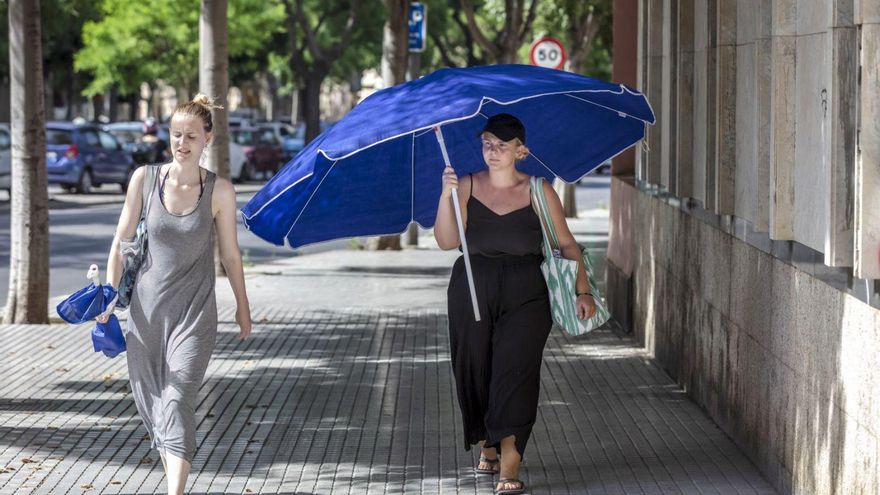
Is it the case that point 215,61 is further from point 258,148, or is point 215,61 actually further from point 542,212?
point 258,148

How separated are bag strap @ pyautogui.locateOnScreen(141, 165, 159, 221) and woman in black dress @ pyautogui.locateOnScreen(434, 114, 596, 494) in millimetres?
1333

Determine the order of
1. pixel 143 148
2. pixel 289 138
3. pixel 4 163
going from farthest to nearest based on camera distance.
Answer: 1. pixel 289 138
2. pixel 143 148
3. pixel 4 163

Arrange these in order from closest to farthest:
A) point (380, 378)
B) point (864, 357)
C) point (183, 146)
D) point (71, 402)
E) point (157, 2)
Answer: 1. point (864, 357)
2. point (183, 146)
3. point (71, 402)
4. point (380, 378)
5. point (157, 2)

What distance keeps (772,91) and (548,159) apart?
1580 mm

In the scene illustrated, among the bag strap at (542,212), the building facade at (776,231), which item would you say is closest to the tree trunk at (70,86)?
the building facade at (776,231)

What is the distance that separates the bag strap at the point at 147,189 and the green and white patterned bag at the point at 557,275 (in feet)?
5.54

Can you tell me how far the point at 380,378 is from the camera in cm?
1129

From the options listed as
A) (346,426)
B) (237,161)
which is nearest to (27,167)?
(346,426)

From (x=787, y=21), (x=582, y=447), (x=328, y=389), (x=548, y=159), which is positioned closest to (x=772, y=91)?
(x=787, y=21)

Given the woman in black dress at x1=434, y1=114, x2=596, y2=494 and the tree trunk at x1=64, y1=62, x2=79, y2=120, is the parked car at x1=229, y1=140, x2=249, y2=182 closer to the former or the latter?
the tree trunk at x1=64, y1=62, x2=79, y2=120

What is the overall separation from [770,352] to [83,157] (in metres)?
32.3

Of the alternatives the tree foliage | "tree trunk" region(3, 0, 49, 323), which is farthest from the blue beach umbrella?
the tree foliage

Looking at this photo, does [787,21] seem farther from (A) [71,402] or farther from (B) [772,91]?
(A) [71,402]

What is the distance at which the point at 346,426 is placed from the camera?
30.7 feet
